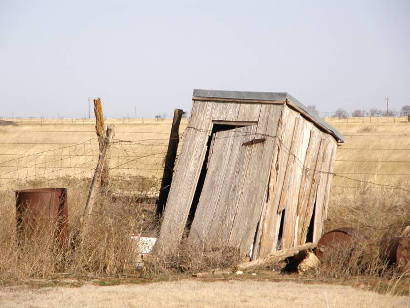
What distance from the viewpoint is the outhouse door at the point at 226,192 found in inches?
387

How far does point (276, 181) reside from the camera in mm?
10367

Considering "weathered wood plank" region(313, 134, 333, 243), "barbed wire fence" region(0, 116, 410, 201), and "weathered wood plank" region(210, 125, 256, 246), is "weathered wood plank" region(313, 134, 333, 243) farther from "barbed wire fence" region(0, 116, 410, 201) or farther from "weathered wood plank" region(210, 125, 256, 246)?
"weathered wood plank" region(210, 125, 256, 246)

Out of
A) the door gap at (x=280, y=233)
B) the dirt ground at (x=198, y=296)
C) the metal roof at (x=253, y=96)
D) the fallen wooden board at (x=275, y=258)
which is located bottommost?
the dirt ground at (x=198, y=296)

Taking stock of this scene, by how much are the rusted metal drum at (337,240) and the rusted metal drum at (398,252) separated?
1.79 ft

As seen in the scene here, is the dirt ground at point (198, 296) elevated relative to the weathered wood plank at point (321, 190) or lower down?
lower down

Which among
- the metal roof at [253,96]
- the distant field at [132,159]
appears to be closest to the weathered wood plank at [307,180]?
the metal roof at [253,96]

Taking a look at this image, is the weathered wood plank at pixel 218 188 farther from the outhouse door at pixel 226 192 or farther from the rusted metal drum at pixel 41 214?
the rusted metal drum at pixel 41 214

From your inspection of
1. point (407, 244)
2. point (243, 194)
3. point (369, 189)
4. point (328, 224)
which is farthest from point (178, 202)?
point (369, 189)

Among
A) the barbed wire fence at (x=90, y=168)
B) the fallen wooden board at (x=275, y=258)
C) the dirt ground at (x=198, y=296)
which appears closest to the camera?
the dirt ground at (x=198, y=296)

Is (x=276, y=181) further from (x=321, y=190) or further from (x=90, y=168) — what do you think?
(x=90, y=168)

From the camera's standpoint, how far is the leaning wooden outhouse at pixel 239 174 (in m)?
9.91

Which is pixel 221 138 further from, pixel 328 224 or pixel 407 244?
pixel 328 224

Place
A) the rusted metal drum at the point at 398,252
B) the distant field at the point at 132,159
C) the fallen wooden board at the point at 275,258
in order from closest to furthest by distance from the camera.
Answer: the rusted metal drum at the point at 398,252
the fallen wooden board at the point at 275,258
the distant field at the point at 132,159

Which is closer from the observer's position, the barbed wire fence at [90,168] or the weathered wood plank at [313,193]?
the weathered wood plank at [313,193]
